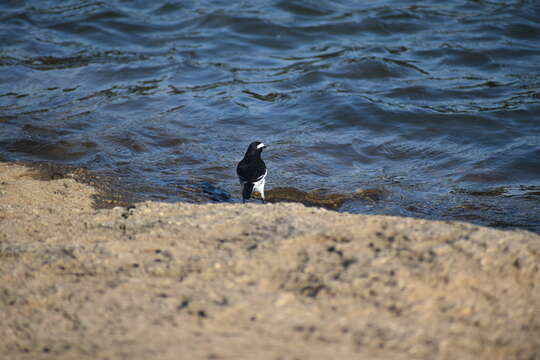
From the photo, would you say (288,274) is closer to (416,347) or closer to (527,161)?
(416,347)

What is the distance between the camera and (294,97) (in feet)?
35.1

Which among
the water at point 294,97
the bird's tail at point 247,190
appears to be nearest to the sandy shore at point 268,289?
the bird's tail at point 247,190

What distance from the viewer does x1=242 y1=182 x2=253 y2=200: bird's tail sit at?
6.68m

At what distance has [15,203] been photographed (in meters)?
5.21

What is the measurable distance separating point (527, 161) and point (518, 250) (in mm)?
5214

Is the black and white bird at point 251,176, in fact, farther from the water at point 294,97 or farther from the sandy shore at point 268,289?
the sandy shore at point 268,289

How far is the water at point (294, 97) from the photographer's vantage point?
24.8 ft

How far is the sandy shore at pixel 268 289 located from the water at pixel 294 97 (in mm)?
3009

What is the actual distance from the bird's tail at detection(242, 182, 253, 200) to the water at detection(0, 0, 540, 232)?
0.40 m

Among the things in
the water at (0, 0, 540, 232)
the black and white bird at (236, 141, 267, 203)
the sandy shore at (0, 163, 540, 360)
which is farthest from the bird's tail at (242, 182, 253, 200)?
the sandy shore at (0, 163, 540, 360)

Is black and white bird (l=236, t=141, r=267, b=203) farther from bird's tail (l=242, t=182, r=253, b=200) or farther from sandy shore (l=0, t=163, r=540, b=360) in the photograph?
sandy shore (l=0, t=163, r=540, b=360)

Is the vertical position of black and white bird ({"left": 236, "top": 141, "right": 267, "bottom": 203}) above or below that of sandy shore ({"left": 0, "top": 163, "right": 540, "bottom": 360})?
below

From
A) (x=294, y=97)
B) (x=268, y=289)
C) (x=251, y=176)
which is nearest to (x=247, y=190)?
(x=251, y=176)

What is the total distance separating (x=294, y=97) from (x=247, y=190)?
4410 millimetres
